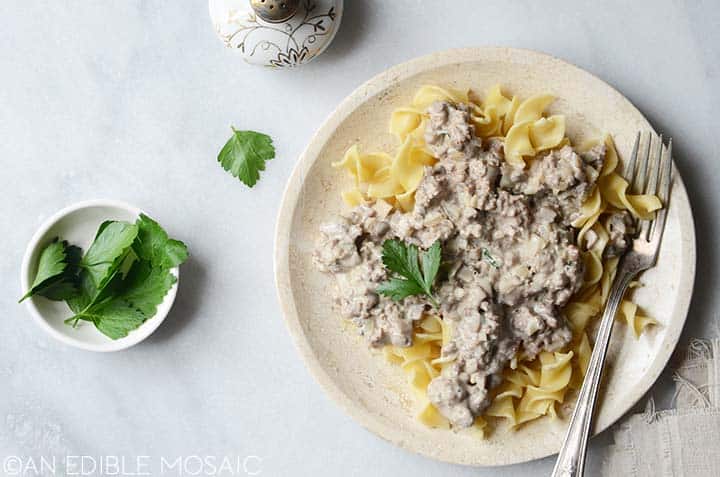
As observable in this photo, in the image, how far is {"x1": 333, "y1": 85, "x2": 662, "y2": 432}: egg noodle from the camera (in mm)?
3760

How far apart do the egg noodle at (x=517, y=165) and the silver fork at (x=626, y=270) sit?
0.06 meters

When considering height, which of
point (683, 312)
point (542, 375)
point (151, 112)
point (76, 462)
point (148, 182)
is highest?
point (151, 112)

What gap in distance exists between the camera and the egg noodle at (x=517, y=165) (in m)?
3.76

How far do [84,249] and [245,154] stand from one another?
1.00 metres

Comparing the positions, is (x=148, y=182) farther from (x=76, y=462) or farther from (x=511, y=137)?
(x=511, y=137)

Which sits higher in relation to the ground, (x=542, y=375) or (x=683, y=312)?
(x=683, y=312)

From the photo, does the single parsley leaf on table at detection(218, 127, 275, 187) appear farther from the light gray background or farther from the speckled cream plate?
the speckled cream plate

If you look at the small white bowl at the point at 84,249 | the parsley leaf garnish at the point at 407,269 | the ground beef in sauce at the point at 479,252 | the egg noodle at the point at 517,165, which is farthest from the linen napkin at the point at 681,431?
the small white bowl at the point at 84,249

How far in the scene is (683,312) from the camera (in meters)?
3.83

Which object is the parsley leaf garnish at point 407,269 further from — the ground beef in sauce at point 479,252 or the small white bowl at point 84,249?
the small white bowl at point 84,249

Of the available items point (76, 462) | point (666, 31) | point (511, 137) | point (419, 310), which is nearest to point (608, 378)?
point (419, 310)

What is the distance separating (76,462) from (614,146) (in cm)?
338

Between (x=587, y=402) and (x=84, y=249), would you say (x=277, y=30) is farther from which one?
(x=587, y=402)

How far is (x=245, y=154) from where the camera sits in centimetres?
408
